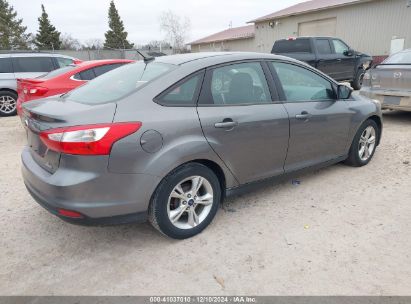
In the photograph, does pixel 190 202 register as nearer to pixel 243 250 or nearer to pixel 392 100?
pixel 243 250

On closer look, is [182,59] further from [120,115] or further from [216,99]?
[120,115]

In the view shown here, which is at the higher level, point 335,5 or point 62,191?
point 335,5

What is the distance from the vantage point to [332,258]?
8.95 feet

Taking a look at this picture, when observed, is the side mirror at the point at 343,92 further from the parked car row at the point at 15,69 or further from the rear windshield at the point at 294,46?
the rear windshield at the point at 294,46

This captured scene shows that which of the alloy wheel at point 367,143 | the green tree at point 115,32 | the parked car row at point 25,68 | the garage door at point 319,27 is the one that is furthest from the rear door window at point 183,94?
the green tree at point 115,32

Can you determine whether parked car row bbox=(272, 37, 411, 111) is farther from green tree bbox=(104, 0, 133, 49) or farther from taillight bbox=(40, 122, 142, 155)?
green tree bbox=(104, 0, 133, 49)

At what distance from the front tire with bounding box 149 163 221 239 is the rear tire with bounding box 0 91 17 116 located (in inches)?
324

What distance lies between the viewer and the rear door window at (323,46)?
11.2m

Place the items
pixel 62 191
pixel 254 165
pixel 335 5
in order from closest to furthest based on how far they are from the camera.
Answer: pixel 62 191, pixel 254 165, pixel 335 5

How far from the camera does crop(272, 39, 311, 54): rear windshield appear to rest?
11188 millimetres

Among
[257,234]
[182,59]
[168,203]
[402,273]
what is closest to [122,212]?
[168,203]

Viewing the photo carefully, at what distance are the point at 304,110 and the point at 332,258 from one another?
160 cm

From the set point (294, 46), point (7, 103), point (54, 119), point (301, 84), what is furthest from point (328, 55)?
point (54, 119)

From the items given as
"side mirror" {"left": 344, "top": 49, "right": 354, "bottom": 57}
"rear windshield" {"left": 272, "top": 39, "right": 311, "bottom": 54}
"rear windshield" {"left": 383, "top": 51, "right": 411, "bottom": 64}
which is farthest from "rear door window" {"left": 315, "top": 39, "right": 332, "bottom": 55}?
"rear windshield" {"left": 383, "top": 51, "right": 411, "bottom": 64}
